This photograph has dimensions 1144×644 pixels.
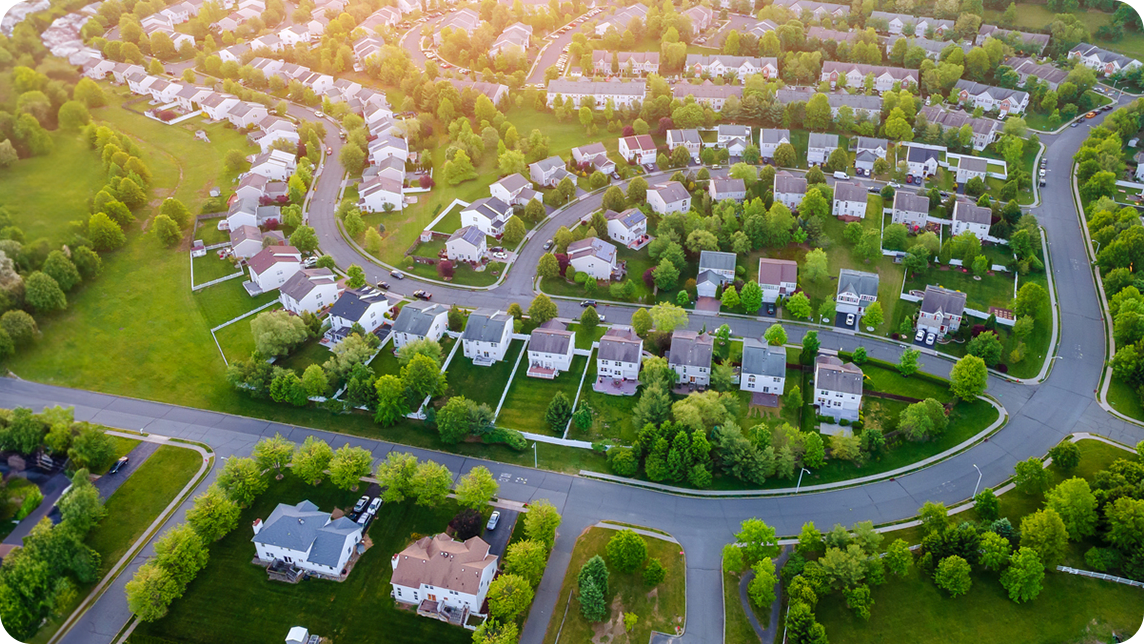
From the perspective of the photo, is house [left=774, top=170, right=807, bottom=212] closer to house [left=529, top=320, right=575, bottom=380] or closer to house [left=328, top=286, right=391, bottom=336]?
house [left=529, top=320, right=575, bottom=380]

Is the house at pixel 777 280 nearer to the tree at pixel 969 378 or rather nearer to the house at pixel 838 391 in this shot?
the house at pixel 838 391

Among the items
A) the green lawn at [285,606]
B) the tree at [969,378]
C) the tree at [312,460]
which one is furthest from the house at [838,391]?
the tree at [312,460]

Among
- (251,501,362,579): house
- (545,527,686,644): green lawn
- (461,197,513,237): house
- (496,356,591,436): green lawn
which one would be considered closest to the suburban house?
(461,197,513,237): house

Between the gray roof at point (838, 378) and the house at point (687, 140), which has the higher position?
the house at point (687, 140)

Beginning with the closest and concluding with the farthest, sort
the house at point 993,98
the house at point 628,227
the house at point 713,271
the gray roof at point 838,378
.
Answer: the gray roof at point 838,378
the house at point 713,271
the house at point 628,227
the house at point 993,98

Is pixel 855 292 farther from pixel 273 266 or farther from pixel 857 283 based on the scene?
pixel 273 266

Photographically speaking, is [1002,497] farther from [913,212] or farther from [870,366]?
[913,212]

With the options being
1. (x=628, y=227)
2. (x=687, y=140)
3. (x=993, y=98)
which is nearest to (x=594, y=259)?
(x=628, y=227)
